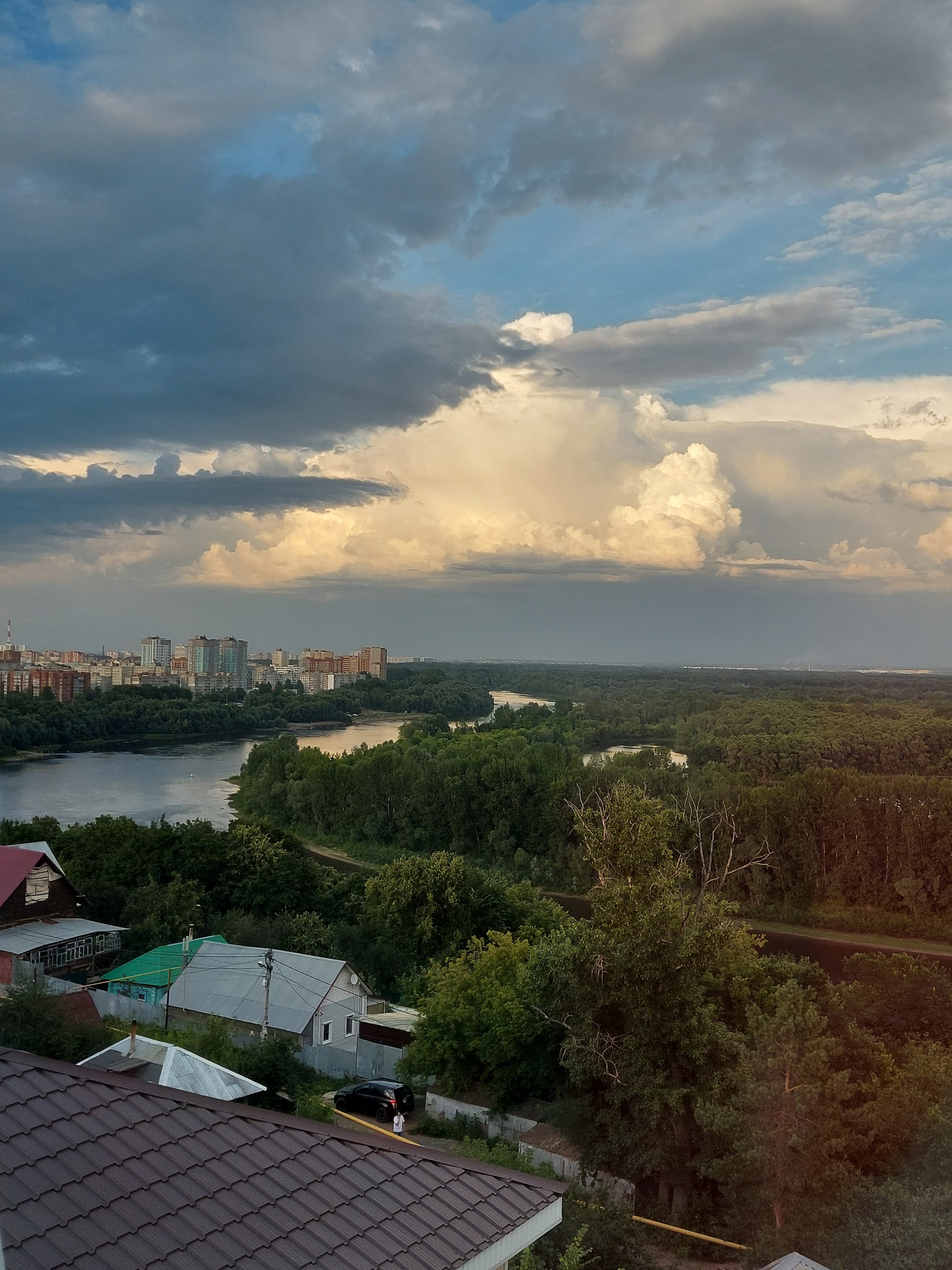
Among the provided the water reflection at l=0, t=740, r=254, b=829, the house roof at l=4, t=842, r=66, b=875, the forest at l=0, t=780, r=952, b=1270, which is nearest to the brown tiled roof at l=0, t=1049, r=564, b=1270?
the forest at l=0, t=780, r=952, b=1270

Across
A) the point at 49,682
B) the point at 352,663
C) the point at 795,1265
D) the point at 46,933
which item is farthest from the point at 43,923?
the point at 352,663

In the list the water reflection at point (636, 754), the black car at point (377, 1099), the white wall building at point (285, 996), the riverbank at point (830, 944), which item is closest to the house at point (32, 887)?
the white wall building at point (285, 996)

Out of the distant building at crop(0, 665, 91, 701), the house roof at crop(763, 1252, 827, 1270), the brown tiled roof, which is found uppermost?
the brown tiled roof

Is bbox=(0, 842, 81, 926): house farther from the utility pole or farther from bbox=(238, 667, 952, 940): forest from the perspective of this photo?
bbox=(238, 667, 952, 940): forest

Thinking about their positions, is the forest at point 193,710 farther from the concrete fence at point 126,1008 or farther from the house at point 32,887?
the concrete fence at point 126,1008

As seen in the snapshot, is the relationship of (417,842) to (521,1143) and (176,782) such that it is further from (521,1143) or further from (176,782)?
(521,1143)

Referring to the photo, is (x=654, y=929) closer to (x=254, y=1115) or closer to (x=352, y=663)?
(x=254, y=1115)
